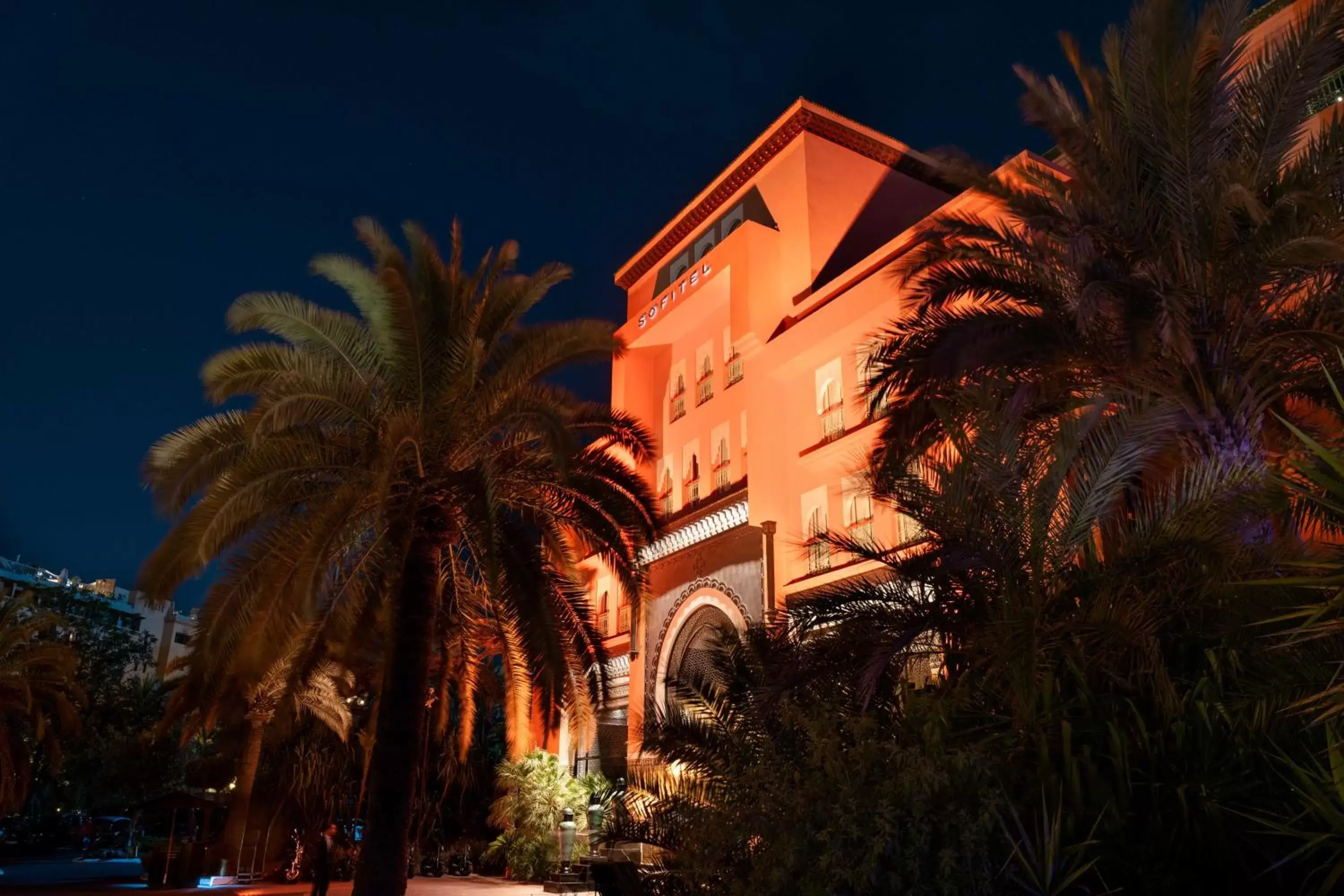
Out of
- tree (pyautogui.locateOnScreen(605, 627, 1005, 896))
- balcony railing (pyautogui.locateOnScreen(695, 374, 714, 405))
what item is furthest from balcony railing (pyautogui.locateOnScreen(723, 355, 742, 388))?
tree (pyautogui.locateOnScreen(605, 627, 1005, 896))

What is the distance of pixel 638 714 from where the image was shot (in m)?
22.4

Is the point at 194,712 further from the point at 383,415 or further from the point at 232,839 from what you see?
the point at 383,415

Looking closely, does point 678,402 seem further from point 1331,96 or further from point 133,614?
point 133,614

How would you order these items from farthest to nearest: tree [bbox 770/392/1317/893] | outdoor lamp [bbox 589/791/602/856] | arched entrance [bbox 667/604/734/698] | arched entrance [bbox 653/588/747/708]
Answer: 1. arched entrance [bbox 667/604/734/698]
2. arched entrance [bbox 653/588/747/708]
3. outdoor lamp [bbox 589/791/602/856]
4. tree [bbox 770/392/1317/893]

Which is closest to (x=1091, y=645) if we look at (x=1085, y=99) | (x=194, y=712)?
(x=1085, y=99)

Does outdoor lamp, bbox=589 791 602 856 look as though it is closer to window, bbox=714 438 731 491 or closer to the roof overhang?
window, bbox=714 438 731 491

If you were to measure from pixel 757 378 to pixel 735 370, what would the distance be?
2.77 meters

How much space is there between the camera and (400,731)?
1227 centimetres

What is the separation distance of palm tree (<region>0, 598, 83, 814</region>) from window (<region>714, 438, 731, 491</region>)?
18.0 meters

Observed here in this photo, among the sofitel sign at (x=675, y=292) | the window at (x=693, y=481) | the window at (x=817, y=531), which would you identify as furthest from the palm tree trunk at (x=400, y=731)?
the sofitel sign at (x=675, y=292)

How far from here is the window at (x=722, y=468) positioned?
24.0 m

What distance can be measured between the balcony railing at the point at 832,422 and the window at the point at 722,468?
11.6 ft

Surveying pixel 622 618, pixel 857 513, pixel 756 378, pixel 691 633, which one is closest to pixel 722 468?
pixel 756 378

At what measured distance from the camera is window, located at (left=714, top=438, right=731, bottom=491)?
23953 millimetres
